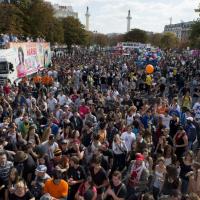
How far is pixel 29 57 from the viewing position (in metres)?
29.9

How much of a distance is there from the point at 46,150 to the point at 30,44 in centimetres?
2294

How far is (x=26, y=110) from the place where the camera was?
12828 mm

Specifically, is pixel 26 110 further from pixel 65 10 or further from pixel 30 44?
pixel 65 10

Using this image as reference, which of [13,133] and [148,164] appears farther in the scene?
[13,133]

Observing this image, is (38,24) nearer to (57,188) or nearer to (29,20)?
(29,20)

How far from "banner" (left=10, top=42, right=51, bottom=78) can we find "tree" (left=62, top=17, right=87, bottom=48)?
4265 centimetres

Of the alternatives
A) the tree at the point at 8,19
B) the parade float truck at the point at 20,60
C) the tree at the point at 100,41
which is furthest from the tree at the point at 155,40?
the parade float truck at the point at 20,60

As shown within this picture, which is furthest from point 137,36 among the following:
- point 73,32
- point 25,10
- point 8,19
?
point 8,19

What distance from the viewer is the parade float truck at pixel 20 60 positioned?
23562 mm

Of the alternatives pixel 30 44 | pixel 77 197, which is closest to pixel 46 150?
pixel 77 197

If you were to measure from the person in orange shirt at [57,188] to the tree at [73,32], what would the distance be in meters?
74.4

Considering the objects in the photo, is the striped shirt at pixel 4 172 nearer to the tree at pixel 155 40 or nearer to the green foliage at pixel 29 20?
the green foliage at pixel 29 20

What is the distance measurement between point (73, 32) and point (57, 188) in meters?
75.5

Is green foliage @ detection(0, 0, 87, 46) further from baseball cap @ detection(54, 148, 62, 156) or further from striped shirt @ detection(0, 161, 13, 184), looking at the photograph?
striped shirt @ detection(0, 161, 13, 184)
